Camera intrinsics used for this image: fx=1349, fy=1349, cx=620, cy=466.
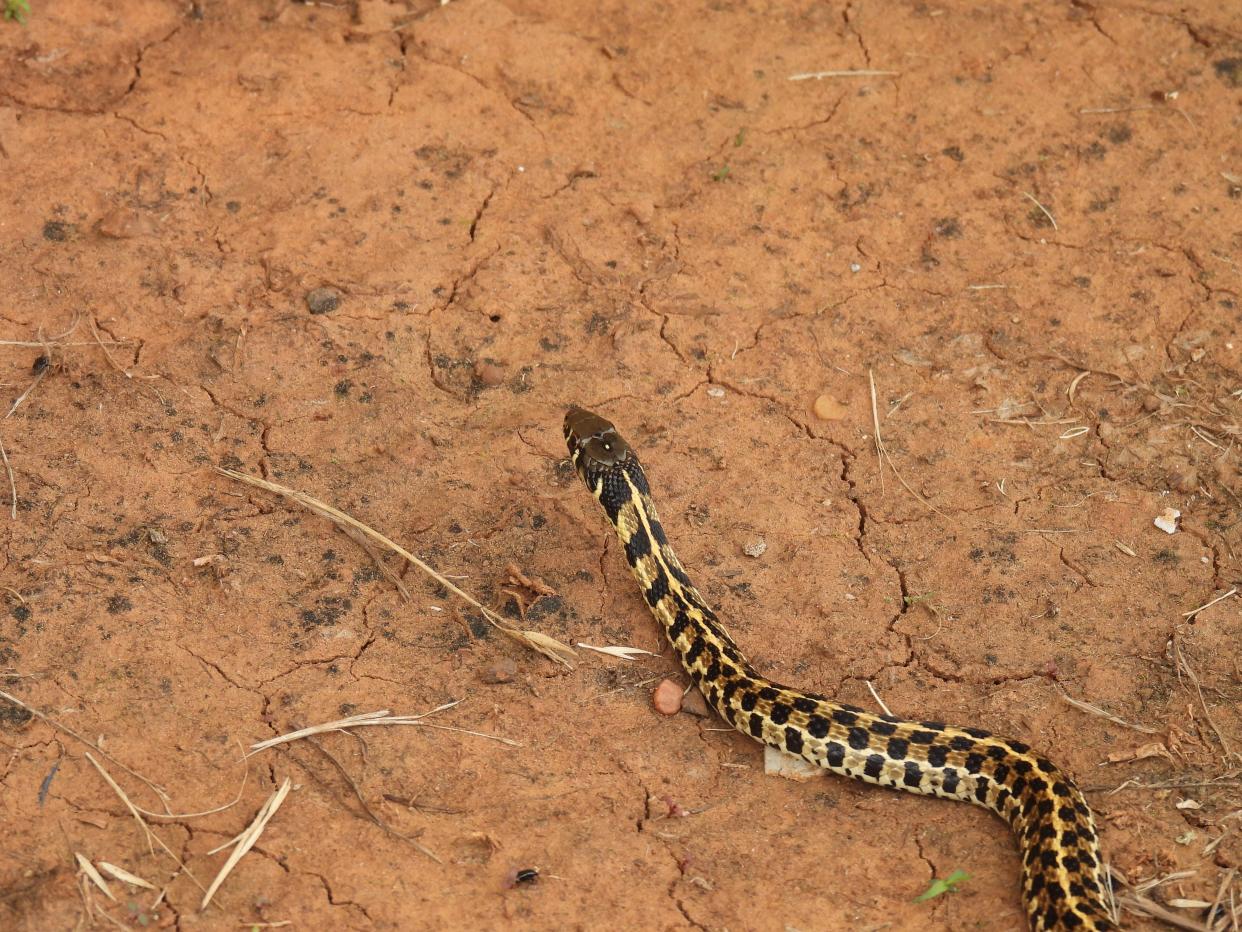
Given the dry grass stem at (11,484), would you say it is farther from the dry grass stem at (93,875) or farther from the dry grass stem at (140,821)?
the dry grass stem at (93,875)

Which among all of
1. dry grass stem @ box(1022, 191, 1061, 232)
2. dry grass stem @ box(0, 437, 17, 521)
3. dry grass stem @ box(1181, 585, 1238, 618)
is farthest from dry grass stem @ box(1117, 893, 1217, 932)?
dry grass stem @ box(0, 437, 17, 521)

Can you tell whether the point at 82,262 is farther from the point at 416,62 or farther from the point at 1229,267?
the point at 1229,267

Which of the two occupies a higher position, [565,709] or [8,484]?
[8,484]

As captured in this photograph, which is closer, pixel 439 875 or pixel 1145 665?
pixel 439 875

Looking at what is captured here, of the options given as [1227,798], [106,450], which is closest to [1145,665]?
[1227,798]

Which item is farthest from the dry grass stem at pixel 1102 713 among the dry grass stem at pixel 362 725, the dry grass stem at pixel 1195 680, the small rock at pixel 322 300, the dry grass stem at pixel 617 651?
the small rock at pixel 322 300

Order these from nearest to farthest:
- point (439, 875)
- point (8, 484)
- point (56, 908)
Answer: point (56, 908) → point (439, 875) → point (8, 484)

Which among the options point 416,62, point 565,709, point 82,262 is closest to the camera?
point 565,709

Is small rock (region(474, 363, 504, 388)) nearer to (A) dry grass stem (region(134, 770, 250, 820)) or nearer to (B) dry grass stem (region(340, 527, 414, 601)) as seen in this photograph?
(B) dry grass stem (region(340, 527, 414, 601))

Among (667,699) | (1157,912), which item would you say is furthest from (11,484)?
(1157,912)
